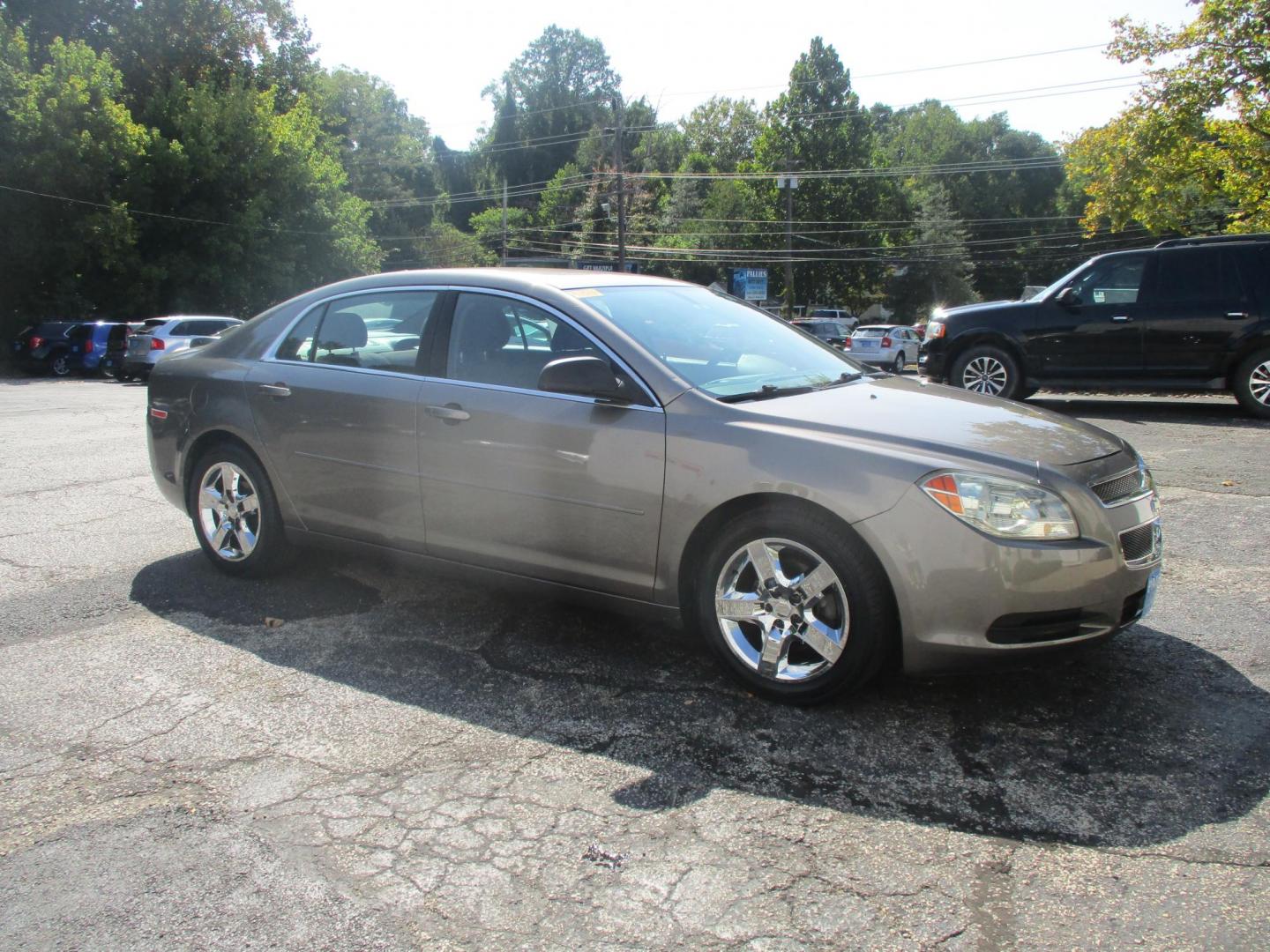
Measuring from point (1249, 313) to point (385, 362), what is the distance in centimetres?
960

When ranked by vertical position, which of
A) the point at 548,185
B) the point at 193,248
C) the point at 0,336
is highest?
the point at 548,185

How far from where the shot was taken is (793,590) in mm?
3549

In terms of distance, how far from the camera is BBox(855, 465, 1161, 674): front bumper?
3283 mm

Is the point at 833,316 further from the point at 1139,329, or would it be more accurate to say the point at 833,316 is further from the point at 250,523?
the point at 250,523

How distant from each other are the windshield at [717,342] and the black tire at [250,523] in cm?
193

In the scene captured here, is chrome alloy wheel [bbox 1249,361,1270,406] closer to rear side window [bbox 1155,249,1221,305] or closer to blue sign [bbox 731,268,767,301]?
rear side window [bbox 1155,249,1221,305]

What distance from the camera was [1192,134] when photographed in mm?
22328

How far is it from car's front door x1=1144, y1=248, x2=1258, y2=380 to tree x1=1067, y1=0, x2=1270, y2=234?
455 inches

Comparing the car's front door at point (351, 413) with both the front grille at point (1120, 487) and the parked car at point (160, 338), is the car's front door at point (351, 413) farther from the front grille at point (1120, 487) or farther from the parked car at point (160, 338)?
the parked car at point (160, 338)

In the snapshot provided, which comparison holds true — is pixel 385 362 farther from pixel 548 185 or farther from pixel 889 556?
pixel 548 185

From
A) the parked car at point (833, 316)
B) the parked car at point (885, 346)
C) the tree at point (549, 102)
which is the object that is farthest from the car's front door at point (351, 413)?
the tree at point (549, 102)

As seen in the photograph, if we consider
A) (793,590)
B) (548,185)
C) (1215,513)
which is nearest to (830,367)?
(793,590)

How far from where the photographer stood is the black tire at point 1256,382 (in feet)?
34.8

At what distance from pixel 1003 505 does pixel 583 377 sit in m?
1.57
